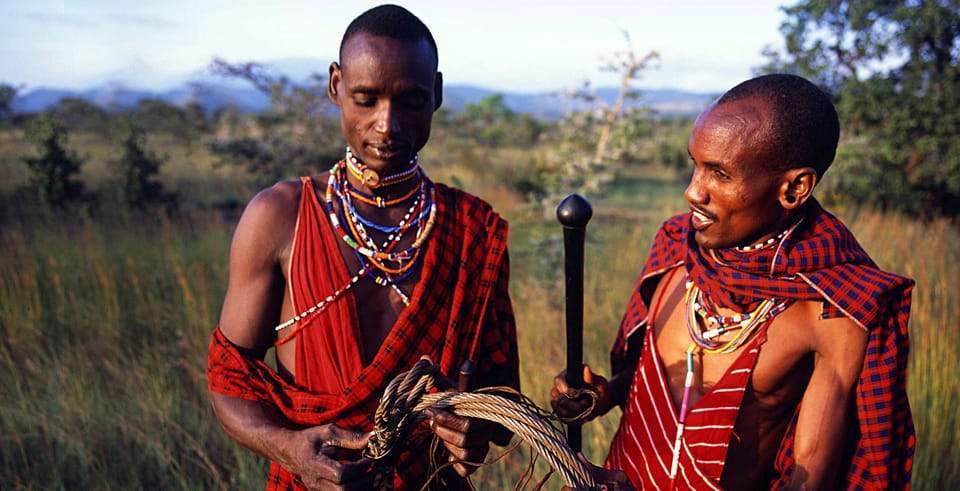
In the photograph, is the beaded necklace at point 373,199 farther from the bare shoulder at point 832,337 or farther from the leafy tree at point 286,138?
the leafy tree at point 286,138

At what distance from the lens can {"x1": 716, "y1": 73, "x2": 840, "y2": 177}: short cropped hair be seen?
152 cm

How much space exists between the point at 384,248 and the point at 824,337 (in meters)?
1.19

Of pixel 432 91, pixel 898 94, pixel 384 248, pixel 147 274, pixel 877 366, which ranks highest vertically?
pixel 898 94

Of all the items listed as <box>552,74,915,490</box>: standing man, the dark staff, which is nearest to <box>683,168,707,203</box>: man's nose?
<box>552,74,915,490</box>: standing man

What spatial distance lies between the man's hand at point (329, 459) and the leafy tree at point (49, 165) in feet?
22.2

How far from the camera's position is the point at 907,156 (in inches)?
349

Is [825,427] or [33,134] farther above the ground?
[33,134]

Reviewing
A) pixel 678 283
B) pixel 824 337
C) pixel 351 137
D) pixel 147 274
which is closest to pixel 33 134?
pixel 147 274

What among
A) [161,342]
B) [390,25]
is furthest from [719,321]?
[161,342]

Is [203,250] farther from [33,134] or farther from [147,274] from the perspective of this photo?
[33,134]

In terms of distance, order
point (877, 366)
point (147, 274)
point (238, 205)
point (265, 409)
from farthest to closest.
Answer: point (238, 205) < point (147, 274) < point (265, 409) < point (877, 366)

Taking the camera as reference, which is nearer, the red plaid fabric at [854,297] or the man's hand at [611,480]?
the man's hand at [611,480]

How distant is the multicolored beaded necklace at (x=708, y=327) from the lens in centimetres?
166

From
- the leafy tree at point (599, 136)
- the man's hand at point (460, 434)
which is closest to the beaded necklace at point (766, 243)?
the man's hand at point (460, 434)
